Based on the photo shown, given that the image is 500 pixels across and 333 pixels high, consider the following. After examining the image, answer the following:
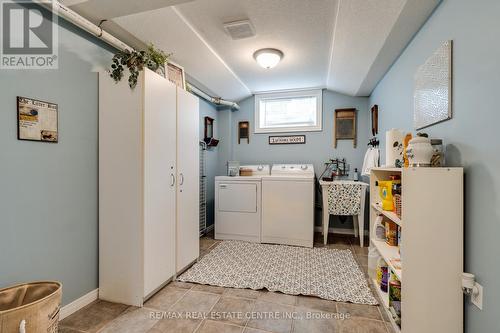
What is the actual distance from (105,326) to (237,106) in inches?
138

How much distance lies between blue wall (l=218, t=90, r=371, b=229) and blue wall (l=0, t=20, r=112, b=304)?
2.56m

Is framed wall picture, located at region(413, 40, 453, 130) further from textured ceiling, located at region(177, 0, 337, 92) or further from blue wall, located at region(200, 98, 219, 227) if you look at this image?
blue wall, located at region(200, 98, 219, 227)

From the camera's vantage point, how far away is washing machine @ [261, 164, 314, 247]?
324 centimetres

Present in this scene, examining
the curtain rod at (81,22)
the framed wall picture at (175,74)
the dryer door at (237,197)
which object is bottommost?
the dryer door at (237,197)

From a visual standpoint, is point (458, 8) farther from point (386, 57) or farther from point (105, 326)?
point (105, 326)

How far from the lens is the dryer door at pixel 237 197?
3.43 metres

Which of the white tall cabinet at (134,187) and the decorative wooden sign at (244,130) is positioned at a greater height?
the decorative wooden sign at (244,130)

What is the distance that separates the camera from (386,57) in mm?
2430

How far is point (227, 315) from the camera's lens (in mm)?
1783

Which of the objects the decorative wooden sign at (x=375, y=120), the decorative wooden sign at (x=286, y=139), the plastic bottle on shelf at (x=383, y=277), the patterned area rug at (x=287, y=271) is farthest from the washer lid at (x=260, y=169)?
the plastic bottle on shelf at (x=383, y=277)

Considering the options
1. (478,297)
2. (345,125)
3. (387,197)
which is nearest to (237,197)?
(387,197)

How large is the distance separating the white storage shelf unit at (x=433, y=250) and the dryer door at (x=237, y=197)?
Result: 2.22 m

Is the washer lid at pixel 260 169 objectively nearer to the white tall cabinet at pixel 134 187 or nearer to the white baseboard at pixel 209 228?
the white baseboard at pixel 209 228

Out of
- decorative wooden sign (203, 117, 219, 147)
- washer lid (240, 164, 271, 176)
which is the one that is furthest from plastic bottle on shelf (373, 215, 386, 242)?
decorative wooden sign (203, 117, 219, 147)
